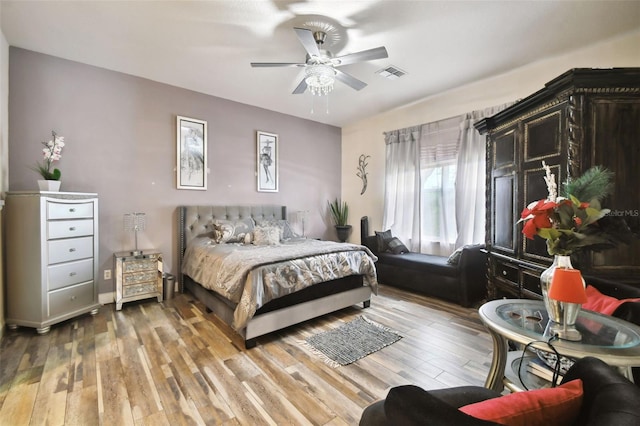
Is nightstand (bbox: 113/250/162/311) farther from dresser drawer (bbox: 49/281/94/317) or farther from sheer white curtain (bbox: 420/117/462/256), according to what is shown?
sheer white curtain (bbox: 420/117/462/256)

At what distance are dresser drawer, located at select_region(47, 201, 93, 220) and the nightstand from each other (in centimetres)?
62

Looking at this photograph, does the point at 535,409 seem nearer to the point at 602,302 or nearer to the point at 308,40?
the point at 602,302

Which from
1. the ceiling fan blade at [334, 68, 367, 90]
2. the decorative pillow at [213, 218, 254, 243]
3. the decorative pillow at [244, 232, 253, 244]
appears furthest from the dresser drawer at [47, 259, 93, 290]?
the ceiling fan blade at [334, 68, 367, 90]

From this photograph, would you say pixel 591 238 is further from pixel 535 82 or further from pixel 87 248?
pixel 87 248

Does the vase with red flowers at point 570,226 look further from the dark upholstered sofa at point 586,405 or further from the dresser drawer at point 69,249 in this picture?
the dresser drawer at point 69,249

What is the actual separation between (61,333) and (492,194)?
181 inches

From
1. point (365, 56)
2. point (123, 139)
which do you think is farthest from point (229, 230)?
point (365, 56)

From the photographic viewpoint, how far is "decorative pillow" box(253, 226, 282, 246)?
12.4 feet

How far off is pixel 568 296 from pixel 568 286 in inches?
1.7

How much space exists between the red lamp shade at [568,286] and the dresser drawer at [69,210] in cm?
396

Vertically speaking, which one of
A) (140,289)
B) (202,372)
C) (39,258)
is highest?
(39,258)

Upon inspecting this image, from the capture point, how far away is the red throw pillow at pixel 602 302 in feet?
4.97

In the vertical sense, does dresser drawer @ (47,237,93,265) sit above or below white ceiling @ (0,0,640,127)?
below

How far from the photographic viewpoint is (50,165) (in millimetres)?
3049
